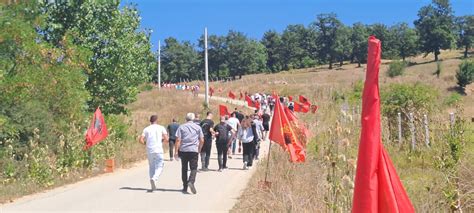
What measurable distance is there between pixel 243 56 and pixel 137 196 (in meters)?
109

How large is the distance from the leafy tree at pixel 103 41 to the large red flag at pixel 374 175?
1861 cm

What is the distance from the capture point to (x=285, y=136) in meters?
11.7

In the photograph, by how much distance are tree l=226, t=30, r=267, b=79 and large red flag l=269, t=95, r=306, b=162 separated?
108 metres

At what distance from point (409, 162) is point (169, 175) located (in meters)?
6.73

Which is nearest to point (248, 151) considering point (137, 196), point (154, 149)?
point (154, 149)

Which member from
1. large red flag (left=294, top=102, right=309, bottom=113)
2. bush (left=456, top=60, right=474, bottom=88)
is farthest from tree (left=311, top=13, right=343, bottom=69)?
large red flag (left=294, top=102, right=309, bottom=113)

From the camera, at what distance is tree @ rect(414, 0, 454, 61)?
105562 millimetres

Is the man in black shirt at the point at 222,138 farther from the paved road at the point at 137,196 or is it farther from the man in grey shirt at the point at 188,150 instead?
the man in grey shirt at the point at 188,150

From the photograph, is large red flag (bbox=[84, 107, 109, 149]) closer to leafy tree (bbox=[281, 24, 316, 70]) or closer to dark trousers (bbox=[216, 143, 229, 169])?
dark trousers (bbox=[216, 143, 229, 169])

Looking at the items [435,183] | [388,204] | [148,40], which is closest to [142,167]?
[148,40]

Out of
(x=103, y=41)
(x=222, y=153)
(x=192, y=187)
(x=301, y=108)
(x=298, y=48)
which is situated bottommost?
(x=192, y=187)

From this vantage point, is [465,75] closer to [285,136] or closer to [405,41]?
[405,41]

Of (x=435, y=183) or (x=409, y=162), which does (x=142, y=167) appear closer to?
(x=409, y=162)

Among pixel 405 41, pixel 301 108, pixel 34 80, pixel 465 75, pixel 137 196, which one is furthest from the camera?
pixel 405 41
